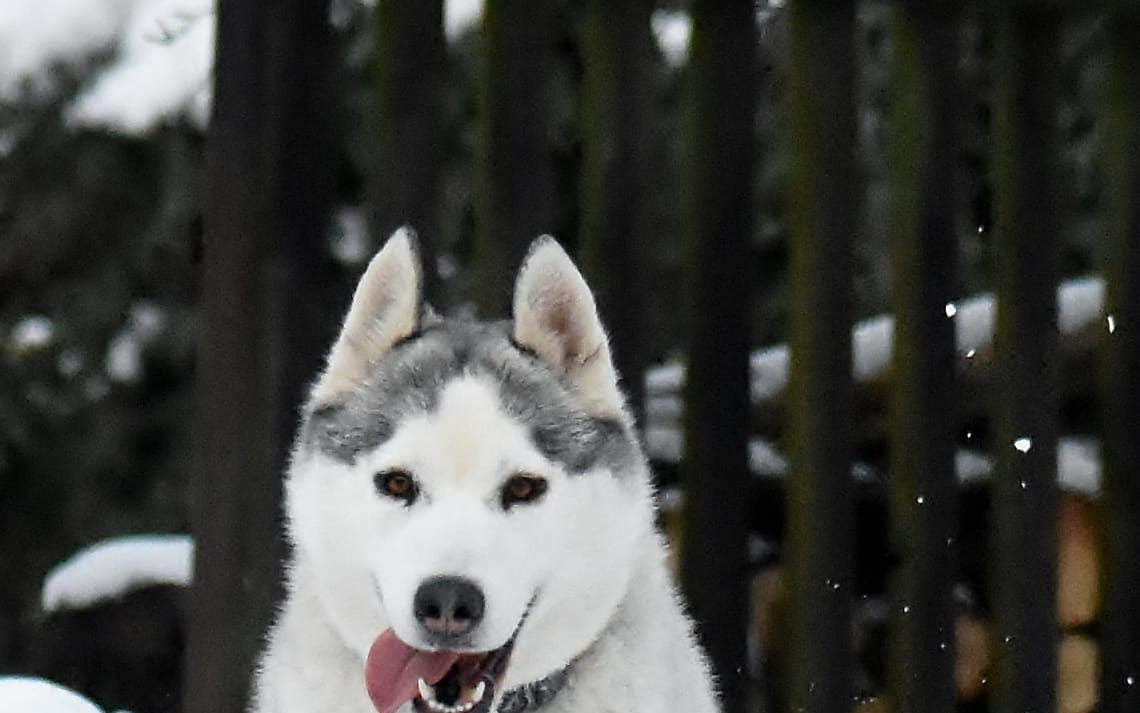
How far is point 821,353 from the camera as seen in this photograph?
A: 10.4 feet

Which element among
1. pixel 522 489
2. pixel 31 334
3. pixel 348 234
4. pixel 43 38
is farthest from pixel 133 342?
pixel 522 489

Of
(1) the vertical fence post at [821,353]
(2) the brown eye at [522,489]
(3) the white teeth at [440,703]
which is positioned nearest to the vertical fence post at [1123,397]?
(1) the vertical fence post at [821,353]

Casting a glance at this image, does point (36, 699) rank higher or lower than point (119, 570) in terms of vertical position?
lower

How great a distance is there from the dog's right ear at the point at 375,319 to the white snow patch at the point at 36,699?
32.5 inches

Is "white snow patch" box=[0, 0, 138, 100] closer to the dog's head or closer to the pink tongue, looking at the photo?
the dog's head

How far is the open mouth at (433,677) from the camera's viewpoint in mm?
2342

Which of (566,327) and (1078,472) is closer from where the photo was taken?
(566,327)

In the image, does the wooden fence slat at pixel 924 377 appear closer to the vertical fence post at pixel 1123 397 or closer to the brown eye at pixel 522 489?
the vertical fence post at pixel 1123 397

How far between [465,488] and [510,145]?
2.64 ft

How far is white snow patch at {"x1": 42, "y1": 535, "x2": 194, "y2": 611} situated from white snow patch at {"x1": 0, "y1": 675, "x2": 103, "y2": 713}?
68cm

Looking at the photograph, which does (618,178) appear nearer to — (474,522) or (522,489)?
(522,489)

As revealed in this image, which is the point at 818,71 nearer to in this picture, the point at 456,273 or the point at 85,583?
the point at 456,273

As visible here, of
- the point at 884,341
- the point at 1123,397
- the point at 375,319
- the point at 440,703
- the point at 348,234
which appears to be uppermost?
the point at 348,234

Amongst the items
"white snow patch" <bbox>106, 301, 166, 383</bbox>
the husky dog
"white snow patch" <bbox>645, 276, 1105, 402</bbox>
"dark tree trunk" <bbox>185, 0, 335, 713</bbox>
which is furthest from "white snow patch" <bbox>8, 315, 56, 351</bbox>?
the husky dog
